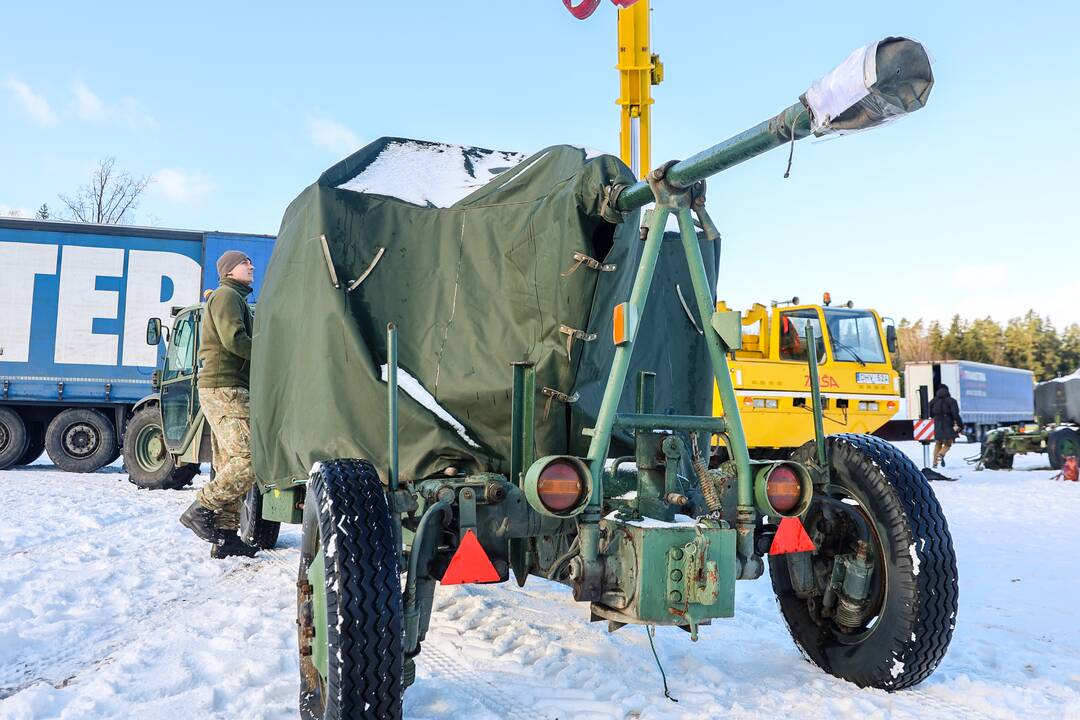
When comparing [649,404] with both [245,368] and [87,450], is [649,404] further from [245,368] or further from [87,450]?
[87,450]

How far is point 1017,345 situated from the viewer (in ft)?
206

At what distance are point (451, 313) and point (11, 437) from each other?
14013mm

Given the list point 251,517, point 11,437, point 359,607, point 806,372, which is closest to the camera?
point 359,607

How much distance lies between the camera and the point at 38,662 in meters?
3.69

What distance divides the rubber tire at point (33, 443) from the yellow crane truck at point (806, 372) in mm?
12365

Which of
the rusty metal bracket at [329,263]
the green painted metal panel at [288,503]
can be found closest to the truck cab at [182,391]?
the green painted metal panel at [288,503]

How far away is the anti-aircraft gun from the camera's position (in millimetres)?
2816

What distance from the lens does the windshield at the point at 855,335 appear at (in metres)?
12.0

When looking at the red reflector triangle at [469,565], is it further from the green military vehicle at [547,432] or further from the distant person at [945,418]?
the distant person at [945,418]

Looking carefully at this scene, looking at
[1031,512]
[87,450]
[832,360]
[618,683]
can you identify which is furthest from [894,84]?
[87,450]

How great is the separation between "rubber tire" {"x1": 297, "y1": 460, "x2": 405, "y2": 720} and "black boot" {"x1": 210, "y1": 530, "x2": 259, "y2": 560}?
145 inches

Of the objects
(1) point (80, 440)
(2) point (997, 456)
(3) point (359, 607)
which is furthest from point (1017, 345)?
(3) point (359, 607)

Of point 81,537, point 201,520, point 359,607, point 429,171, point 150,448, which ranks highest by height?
point 429,171

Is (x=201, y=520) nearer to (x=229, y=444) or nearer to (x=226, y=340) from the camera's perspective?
(x=229, y=444)
